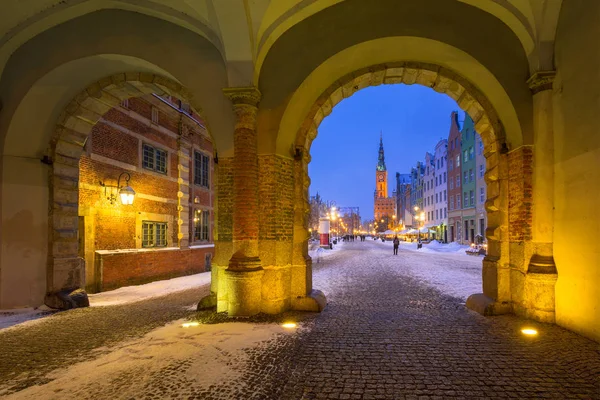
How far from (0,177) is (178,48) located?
506 cm

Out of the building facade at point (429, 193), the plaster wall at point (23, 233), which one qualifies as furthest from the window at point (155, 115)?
the building facade at point (429, 193)

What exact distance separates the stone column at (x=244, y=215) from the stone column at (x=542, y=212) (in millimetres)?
5254

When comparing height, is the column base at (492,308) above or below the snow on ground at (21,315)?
above

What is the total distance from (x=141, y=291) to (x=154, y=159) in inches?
213

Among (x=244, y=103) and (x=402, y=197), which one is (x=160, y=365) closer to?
(x=244, y=103)

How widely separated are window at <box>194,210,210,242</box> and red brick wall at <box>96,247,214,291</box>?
2.86ft

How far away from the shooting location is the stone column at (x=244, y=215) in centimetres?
666

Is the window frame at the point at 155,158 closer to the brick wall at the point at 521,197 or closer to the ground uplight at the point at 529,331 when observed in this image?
the brick wall at the point at 521,197

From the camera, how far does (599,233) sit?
534 centimetres

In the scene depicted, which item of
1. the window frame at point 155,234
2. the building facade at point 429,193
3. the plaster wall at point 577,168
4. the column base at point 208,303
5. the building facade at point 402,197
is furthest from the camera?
the building facade at point 402,197

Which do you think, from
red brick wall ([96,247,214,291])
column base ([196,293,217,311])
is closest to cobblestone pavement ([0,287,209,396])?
column base ([196,293,217,311])

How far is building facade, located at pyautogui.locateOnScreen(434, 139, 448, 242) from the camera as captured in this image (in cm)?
4855

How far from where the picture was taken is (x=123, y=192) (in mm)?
10586

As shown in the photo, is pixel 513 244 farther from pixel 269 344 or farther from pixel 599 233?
pixel 269 344
